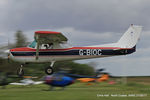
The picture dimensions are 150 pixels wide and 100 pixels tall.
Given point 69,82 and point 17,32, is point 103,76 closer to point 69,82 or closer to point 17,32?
point 69,82

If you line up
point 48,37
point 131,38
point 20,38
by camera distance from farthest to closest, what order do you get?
1. point 20,38
2. point 131,38
3. point 48,37

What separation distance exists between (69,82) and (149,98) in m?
4.63

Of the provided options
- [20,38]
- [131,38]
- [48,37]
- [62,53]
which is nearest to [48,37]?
[48,37]

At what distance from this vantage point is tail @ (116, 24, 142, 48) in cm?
1871

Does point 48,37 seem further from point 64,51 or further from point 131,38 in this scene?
point 131,38

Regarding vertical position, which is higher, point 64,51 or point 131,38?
point 131,38

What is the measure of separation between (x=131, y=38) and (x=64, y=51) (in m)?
4.60

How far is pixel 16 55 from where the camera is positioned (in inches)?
738

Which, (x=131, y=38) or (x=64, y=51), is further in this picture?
(x=131, y=38)

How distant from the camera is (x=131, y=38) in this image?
742 inches

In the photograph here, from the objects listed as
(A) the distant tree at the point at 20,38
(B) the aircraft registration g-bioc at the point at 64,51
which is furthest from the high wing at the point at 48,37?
(A) the distant tree at the point at 20,38

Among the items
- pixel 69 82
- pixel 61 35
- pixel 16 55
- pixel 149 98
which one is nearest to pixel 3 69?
pixel 16 55

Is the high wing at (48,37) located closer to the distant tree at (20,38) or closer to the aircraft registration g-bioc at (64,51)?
the aircraft registration g-bioc at (64,51)

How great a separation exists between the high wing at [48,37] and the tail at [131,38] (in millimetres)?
3859
